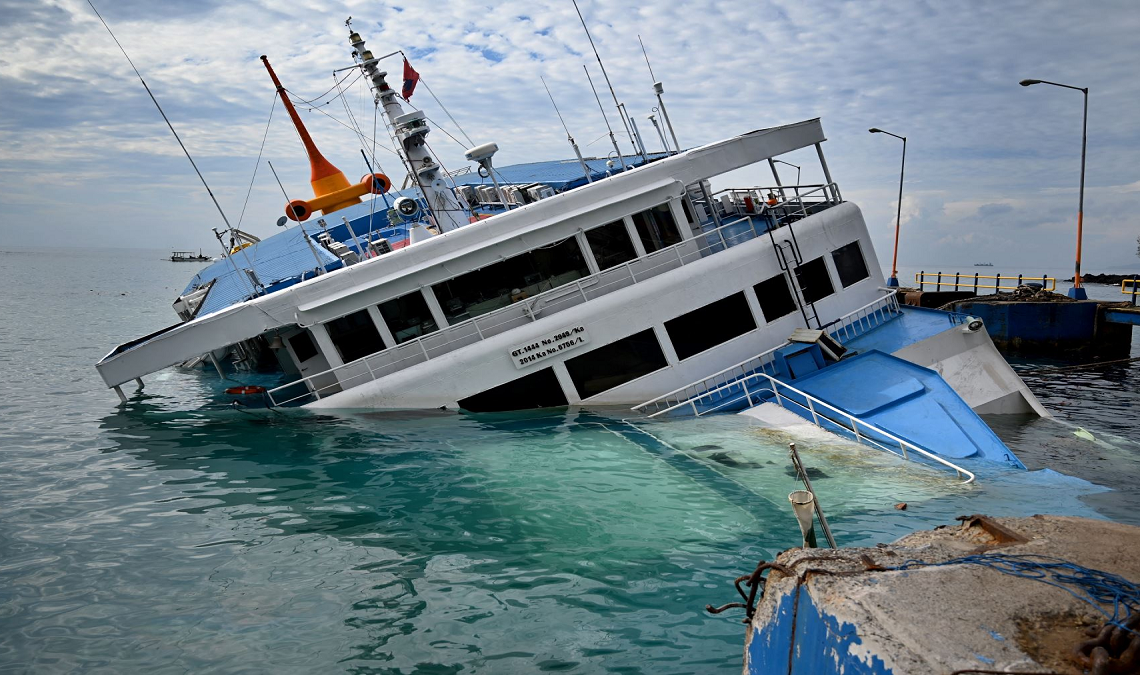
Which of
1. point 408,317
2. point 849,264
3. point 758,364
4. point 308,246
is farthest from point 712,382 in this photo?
point 308,246

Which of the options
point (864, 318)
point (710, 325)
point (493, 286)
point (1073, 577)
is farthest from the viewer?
point (864, 318)

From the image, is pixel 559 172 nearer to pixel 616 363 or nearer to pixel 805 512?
pixel 616 363

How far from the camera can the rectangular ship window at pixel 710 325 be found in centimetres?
1510

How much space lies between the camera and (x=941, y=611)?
4137 millimetres

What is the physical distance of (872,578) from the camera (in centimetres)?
451

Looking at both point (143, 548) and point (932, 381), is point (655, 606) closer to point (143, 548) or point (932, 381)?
point (143, 548)

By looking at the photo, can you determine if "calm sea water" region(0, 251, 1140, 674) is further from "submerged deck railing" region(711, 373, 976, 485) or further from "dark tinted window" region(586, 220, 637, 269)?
"dark tinted window" region(586, 220, 637, 269)

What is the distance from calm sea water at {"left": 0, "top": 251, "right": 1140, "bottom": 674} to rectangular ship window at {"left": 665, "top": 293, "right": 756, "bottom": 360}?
2.49 m

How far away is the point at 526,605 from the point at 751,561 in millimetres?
2519

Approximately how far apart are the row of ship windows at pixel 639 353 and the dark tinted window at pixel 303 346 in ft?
14.3

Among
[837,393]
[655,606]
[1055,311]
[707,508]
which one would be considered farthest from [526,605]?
[1055,311]

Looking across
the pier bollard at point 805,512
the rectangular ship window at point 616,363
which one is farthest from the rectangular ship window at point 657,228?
the pier bollard at point 805,512

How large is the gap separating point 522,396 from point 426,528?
582 centimetres

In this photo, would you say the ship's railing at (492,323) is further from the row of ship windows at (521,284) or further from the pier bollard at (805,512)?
the pier bollard at (805,512)
